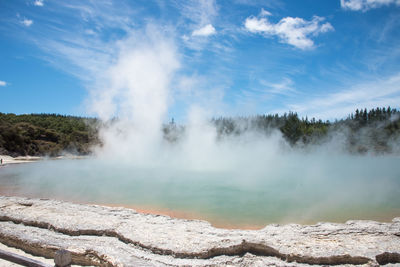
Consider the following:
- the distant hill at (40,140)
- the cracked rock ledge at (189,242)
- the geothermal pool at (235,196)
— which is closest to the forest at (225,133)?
the distant hill at (40,140)

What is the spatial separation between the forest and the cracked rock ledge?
62.5ft

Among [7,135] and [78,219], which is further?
[7,135]

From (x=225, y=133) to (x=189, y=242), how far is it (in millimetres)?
23107

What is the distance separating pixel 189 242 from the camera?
12.7ft

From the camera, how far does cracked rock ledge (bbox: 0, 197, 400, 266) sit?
138 inches

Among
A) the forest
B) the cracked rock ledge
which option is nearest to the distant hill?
the forest

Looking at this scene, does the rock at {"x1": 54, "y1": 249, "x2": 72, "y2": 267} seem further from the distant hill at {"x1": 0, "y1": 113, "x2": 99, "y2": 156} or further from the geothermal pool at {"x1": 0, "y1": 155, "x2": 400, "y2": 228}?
the distant hill at {"x1": 0, "y1": 113, "x2": 99, "y2": 156}

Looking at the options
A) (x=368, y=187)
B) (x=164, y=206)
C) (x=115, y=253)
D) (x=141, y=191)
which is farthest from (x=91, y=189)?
(x=368, y=187)

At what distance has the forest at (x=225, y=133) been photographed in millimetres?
28422

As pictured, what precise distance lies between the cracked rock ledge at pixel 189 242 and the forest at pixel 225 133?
19061 millimetres

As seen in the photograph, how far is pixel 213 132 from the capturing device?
74.7ft

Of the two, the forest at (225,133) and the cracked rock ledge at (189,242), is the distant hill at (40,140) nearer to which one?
the forest at (225,133)

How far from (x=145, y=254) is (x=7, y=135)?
32.2 m

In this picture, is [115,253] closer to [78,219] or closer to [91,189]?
[78,219]
